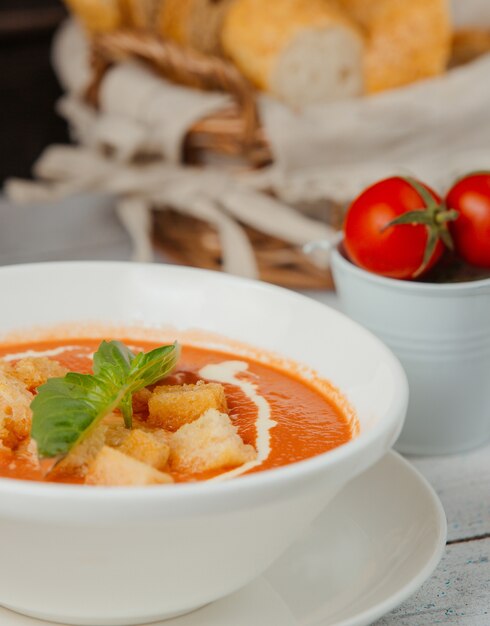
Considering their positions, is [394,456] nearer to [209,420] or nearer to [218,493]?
[209,420]

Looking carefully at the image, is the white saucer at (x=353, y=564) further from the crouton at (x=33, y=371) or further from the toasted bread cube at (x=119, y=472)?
the crouton at (x=33, y=371)

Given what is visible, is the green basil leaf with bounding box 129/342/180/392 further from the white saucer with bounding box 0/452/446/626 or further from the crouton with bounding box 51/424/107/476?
the white saucer with bounding box 0/452/446/626

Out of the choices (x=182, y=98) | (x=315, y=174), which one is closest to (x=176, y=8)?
(x=182, y=98)

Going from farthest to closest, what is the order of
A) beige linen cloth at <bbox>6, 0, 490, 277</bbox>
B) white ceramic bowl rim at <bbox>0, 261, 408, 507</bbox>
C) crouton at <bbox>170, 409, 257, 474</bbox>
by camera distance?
beige linen cloth at <bbox>6, 0, 490, 277</bbox>, crouton at <bbox>170, 409, 257, 474</bbox>, white ceramic bowl rim at <bbox>0, 261, 408, 507</bbox>

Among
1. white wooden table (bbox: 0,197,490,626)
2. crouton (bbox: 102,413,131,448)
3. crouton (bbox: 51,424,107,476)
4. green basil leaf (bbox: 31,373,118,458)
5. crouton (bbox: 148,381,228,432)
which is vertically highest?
green basil leaf (bbox: 31,373,118,458)

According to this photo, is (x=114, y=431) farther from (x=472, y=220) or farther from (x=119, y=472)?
(x=472, y=220)

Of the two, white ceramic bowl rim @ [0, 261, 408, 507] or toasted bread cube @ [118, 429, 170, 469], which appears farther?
toasted bread cube @ [118, 429, 170, 469]

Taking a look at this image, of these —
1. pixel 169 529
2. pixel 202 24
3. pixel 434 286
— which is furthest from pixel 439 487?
pixel 202 24

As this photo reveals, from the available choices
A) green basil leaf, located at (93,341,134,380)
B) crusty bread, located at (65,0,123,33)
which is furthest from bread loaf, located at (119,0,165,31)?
green basil leaf, located at (93,341,134,380)
